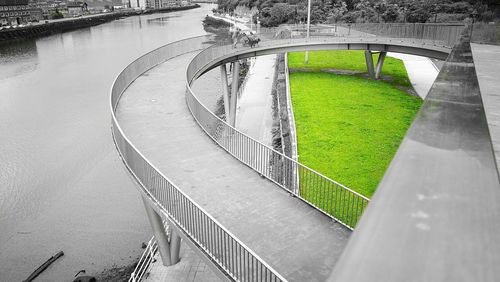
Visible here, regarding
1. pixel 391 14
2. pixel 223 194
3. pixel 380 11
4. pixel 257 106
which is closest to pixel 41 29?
pixel 380 11

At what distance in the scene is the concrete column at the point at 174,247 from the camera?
41.8 ft

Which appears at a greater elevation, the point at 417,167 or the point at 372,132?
the point at 417,167

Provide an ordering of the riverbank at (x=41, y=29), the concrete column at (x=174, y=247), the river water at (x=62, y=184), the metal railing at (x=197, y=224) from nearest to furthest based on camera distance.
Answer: the metal railing at (x=197, y=224) → the concrete column at (x=174, y=247) → the river water at (x=62, y=184) → the riverbank at (x=41, y=29)

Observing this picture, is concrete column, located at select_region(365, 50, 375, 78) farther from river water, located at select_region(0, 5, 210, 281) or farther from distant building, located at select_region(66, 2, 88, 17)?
distant building, located at select_region(66, 2, 88, 17)

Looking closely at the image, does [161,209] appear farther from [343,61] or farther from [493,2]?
Result: [343,61]

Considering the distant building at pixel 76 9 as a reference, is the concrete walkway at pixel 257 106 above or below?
below

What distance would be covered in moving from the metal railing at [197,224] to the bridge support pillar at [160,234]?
6.11 ft

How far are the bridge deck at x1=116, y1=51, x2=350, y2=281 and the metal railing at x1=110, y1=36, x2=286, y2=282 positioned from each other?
448 millimetres

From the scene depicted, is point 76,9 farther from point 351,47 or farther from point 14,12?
point 351,47

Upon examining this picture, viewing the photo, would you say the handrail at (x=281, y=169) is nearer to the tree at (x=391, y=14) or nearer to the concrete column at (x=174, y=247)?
the concrete column at (x=174, y=247)

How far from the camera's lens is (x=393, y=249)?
154 inches

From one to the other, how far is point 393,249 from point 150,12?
652 ft

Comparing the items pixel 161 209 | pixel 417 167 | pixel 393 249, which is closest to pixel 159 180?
pixel 161 209

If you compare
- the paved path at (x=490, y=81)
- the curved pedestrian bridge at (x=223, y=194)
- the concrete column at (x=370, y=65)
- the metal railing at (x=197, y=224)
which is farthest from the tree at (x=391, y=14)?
the metal railing at (x=197, y=224)
